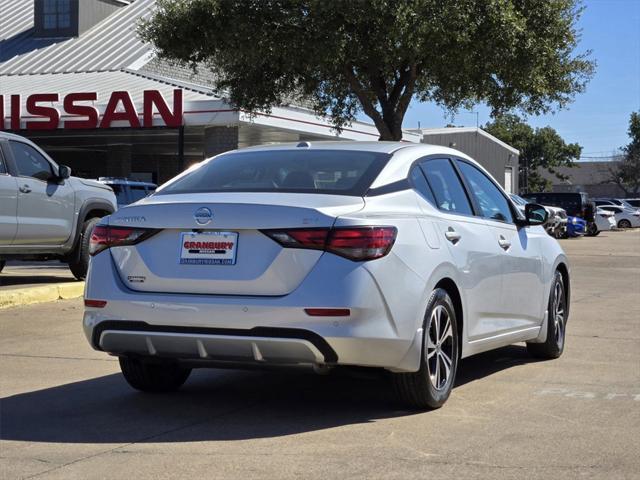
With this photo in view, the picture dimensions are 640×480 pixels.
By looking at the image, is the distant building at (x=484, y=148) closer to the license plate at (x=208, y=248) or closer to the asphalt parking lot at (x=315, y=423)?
the asphalt parking lot at (x=315, y=423)

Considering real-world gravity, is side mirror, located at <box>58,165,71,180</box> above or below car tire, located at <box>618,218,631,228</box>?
above

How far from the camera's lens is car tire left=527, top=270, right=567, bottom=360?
862 centimetres

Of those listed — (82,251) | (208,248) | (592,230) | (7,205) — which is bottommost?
(592,230)

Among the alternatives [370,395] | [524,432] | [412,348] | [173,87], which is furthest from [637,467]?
[173,87]

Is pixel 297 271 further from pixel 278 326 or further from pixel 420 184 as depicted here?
pixel 420 184

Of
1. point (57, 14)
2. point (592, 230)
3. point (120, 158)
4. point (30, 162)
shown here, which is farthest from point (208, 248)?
point (592, 230)

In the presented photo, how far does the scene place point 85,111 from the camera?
33156 mm

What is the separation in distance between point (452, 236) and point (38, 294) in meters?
7.06

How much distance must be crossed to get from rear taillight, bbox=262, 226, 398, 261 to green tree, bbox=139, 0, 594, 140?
1862 cm

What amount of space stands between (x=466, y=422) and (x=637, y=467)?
122 centimetres

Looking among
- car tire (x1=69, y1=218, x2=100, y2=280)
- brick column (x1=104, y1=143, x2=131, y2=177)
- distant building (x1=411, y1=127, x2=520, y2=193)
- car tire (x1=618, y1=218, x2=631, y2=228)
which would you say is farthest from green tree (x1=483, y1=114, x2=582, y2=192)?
car tire (x1=69, y1=218, x2=100, y2=280)

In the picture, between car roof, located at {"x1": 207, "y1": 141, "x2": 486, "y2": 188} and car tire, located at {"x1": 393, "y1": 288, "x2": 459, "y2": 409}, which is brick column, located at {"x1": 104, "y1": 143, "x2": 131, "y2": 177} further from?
car tire, located at {"x1": 393, "y1": 288, "x2": 459, "y2": 409}

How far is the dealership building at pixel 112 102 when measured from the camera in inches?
1284

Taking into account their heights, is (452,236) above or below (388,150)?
below
